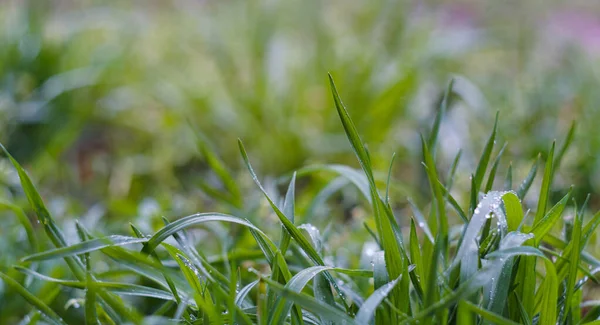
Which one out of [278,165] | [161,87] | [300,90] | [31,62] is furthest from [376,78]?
[31,62]

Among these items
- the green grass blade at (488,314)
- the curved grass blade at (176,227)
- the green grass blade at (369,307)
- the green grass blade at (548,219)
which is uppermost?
the curved grass blade at (176,227)

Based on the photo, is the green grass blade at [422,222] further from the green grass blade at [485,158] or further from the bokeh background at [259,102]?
the bokeh background at [259,102]

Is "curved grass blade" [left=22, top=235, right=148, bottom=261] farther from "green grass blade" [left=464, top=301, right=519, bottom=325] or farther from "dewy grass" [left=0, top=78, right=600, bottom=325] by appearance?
"green grass blade" [left=464, top=301, right=519, bottom=325]

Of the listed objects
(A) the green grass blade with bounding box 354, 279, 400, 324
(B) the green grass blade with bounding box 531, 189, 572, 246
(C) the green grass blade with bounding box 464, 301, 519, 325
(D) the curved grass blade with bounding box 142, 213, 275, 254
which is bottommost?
(C) the green grass blade with bounding box 464, 301, 519, 325

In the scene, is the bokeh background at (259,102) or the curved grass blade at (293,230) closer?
the curved grass blade at (293,230)

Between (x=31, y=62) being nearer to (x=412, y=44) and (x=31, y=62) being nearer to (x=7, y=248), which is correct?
(x=7, y=248)

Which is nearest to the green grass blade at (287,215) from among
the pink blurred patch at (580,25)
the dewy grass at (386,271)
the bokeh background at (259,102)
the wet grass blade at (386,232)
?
the dewy grass at (386,271)

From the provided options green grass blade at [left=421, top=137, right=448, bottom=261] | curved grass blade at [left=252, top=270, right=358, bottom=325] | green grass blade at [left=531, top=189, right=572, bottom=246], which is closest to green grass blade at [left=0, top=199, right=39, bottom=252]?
curved grass blade at [left=252, top=270, right=358, bottom=325]

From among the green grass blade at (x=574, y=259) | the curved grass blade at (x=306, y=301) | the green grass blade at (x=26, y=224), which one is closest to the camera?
the curved grass blade at (x=306, y=301)
